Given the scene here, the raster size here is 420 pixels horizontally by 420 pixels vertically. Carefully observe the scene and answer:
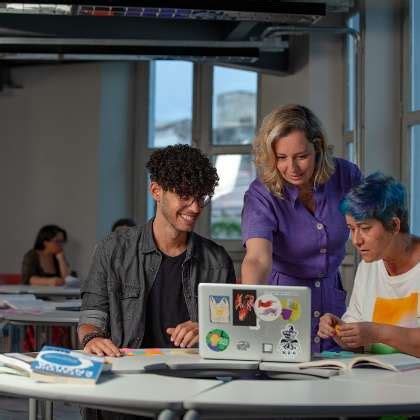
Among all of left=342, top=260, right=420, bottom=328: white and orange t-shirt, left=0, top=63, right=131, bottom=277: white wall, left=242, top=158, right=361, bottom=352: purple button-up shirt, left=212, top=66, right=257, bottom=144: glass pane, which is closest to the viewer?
left=342, top=260, right=420, bottom=328: white and orange t-shirt

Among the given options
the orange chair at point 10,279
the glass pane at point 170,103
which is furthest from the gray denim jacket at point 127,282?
the orange chair at point 10,279

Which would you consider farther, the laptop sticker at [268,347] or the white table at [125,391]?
the laptop sticker at [268,347]

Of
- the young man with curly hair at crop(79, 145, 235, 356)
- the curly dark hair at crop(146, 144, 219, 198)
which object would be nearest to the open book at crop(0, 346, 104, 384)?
the young man with curly hair at crop(79, 145, 235, 356)

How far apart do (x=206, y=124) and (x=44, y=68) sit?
2.03 metres

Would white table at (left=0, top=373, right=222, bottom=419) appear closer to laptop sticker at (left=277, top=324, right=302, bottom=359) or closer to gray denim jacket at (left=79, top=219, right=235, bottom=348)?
laptop sticker at (left=277, top=324, right=302, bottom=359)

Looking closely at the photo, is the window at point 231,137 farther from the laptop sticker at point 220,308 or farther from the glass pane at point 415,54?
the laptop sticker at point 220,308

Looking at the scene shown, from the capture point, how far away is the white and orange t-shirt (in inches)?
109

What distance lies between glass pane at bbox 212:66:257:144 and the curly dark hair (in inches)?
266

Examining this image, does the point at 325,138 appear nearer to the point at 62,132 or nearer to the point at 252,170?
the point at 252,170

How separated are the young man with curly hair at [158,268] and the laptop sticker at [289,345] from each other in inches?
20.2

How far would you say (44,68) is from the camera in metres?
10.6

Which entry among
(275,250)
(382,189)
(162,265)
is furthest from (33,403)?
(382,189)

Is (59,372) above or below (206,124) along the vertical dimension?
below

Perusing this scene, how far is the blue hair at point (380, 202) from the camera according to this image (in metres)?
2.80
